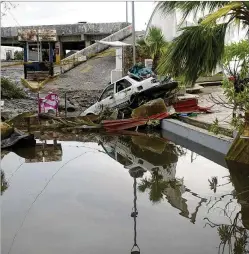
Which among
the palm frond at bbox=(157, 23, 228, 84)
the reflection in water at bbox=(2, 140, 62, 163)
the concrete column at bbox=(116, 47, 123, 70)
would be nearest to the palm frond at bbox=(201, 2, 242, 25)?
the palm frond at bbox=(157, 23, 228, 84)

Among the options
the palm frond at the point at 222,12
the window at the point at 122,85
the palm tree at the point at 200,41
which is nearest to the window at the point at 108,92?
the window at the point at 122,85

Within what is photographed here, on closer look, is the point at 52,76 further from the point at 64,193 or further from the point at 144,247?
the point at 144,247

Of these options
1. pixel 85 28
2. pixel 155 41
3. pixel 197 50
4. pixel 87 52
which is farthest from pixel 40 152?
pixel 85 28

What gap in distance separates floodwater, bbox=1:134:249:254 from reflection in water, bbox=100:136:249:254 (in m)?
0.01

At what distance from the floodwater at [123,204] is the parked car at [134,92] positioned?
191 inches

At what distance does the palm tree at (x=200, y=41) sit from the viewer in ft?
21.6

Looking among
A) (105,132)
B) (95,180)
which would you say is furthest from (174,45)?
(105,132)

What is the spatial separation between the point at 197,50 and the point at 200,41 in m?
0.16

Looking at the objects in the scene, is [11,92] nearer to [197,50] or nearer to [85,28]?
[197,50]

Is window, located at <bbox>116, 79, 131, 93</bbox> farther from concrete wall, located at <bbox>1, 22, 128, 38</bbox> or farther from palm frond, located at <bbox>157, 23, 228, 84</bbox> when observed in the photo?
concrete wall, located at <bbox>1, 22, 128, 38</bbox>

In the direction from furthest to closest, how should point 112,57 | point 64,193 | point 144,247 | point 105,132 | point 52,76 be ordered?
point 112,57 < point 52,76 < point 105,132 < point 64,193 < point 144,247

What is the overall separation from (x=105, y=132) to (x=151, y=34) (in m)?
8.38

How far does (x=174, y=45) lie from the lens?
6.77 m

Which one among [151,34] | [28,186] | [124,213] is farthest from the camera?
[151,34]
